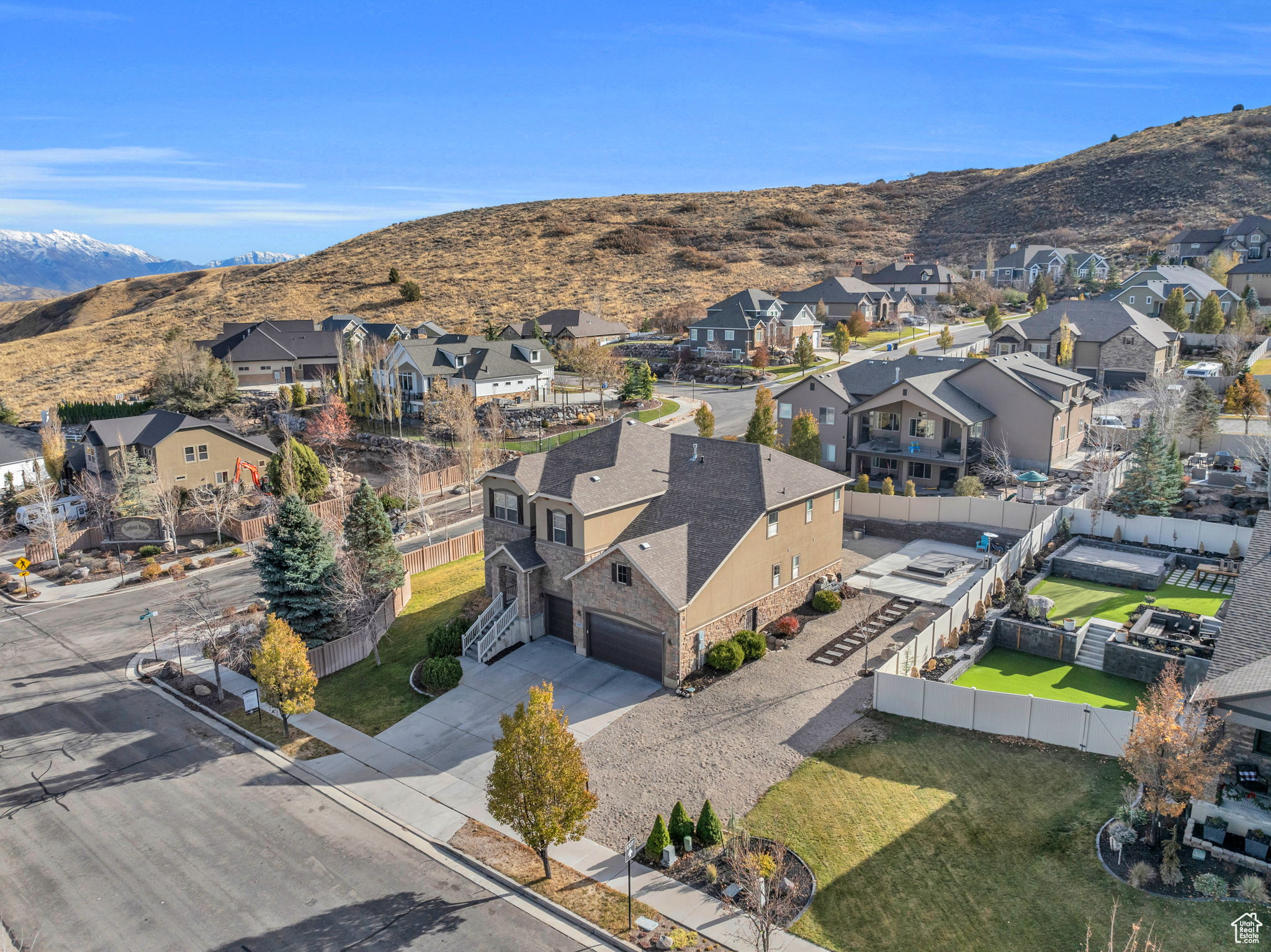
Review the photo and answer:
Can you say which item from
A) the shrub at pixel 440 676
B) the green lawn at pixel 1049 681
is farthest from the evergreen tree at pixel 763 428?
the shrub at pixel 440 676

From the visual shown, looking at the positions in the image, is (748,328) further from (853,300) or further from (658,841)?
(658,841)

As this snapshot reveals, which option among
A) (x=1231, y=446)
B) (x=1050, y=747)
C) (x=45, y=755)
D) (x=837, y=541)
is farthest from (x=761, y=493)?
(x=1231, y=446)

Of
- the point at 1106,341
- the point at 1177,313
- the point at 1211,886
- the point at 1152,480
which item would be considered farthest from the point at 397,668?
the point at 1177,313

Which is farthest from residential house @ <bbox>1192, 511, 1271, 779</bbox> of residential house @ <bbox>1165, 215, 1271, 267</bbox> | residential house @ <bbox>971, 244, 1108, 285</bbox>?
residential house @ <bbox>971, 244, 1108, 285</bbox>

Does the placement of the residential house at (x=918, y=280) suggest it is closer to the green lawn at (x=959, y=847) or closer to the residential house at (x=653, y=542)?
the residential house at (x=653, y=542)

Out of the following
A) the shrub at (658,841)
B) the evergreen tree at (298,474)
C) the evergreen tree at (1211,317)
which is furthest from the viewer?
the evergreen tree at (1211,317)

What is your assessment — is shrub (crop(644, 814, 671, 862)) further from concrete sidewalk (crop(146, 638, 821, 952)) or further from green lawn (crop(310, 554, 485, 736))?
green lawn (crop(310, 554, 485, 736))
